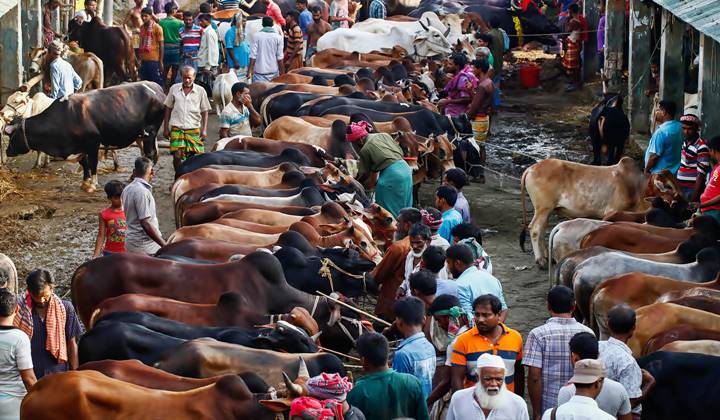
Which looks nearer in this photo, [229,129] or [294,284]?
[294,284]

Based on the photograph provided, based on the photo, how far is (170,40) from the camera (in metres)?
21.0

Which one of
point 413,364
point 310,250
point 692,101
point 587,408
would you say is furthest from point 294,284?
point 692,101

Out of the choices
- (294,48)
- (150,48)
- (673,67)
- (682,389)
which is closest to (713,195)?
(682,389)

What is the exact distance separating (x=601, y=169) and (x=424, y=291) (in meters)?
6.05

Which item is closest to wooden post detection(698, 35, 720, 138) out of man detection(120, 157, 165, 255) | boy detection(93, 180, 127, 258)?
man detection(120, 157, 165, 255)

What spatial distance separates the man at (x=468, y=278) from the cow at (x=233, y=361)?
3.34 feet

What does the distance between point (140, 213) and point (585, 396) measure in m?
5.72

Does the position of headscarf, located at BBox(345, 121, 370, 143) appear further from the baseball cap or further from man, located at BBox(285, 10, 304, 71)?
the baseball cap

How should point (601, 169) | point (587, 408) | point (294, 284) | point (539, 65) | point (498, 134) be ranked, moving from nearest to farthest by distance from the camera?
1. point (587, 408)
2. point (294, 284)
3. point (601, 169)
4. point (498, 134)
5. point (539, 65)

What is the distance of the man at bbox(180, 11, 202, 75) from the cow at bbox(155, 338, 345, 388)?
40.1 feet

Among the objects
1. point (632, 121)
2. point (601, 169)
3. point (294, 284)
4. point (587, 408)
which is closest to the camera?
point (587, 408)

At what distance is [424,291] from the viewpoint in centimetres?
834

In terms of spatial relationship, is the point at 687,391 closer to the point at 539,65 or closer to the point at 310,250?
the point at 310,250

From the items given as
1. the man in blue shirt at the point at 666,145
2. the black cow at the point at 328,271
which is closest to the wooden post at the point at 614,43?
the man in blue shirt at the point at 666,145
